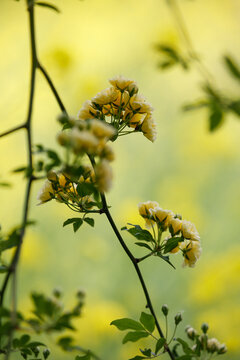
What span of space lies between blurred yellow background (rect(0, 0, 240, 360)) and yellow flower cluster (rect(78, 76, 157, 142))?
1.46 meters

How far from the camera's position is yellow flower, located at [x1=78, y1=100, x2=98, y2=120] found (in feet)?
1.98

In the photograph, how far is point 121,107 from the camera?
2.05 feet

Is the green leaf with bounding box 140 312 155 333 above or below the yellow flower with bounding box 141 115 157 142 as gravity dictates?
below

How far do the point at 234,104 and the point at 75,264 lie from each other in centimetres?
191

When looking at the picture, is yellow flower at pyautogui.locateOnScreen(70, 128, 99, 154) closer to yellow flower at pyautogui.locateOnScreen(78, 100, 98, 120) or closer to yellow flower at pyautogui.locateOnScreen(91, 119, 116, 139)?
yellow flower at pyautogui.locateOnScreen(91, 119, 116, 139)

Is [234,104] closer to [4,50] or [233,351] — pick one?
[233,351]

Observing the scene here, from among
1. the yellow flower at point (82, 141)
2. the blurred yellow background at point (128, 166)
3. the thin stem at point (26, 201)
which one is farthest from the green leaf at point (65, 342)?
the blurred yellow background at point (128, 166)

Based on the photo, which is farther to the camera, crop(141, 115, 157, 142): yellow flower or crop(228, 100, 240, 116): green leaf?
crop(141, 115, 157, 142): yellow flower

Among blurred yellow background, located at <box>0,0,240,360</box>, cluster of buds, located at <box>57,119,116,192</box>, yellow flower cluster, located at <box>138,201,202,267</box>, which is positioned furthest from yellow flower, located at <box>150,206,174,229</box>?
blurred yellow background, located at <box>0,0,240,360</box>

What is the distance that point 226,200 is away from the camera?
264 cm

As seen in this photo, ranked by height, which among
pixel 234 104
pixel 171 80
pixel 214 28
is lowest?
pixel 234 104

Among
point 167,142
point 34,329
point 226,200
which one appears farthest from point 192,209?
point 34,329

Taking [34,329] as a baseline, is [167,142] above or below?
above

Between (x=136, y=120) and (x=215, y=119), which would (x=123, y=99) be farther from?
(x=215, y=119)
